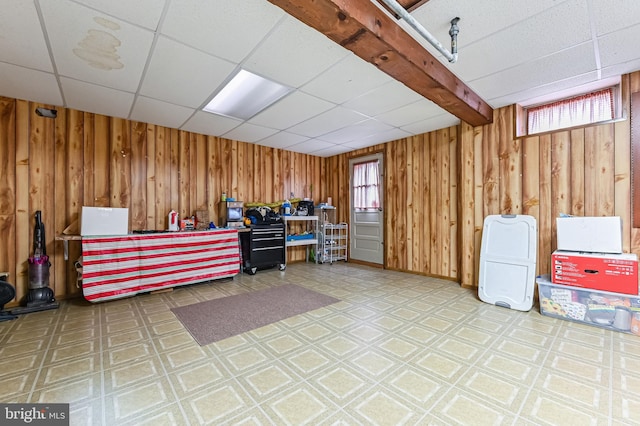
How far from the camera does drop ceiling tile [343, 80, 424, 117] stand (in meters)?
3.01

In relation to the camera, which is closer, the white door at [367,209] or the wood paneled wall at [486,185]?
the wood paneled wall at [486,185]

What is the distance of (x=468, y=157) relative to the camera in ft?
12.8

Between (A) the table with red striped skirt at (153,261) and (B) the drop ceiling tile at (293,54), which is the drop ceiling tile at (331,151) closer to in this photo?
(A) the table with red striped skirt at (153,261)

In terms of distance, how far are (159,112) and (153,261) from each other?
2.04 meters

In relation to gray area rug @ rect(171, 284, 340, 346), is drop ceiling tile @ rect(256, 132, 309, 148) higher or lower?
higher

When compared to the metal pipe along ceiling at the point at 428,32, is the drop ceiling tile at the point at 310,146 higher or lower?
higher

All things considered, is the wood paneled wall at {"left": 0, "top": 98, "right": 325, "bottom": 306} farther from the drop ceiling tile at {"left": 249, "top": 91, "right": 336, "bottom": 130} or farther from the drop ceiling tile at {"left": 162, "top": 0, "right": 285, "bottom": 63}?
the drop ceiling tile at {"left": 162, "top": 0, "right": 285, "bottom": 63}

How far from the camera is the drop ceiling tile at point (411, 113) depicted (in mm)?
3488

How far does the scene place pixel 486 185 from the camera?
12.3 ft

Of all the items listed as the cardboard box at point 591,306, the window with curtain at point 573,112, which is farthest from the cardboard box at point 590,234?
the window with curtain at point 573,112

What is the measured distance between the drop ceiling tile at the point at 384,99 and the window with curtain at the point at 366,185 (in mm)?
1985

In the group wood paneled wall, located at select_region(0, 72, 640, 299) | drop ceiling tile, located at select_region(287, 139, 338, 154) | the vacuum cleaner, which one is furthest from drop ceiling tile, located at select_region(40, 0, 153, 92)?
drop ceiling tile, located at select_region(287, 139, 338, 154)

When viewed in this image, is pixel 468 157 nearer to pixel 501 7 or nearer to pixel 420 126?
pixel 420 126

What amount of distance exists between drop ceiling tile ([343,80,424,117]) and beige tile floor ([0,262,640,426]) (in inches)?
98.0
